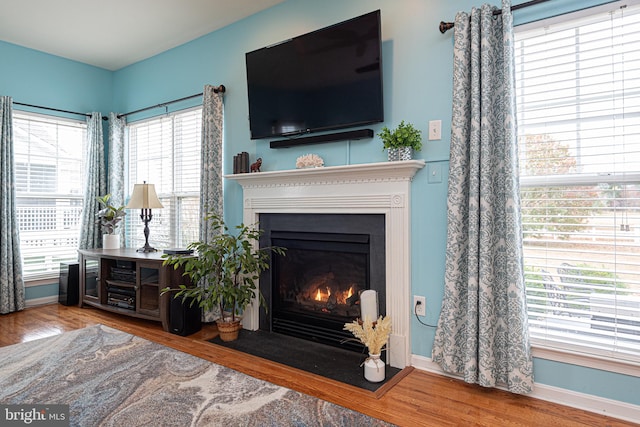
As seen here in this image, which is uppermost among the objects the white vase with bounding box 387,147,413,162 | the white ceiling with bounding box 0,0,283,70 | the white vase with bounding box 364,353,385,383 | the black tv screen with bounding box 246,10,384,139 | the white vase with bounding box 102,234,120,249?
the white ceiling with bounding box 0,0,283,70

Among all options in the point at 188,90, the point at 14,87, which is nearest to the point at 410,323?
the point at 188,90

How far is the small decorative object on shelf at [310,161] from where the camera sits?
2.88 meters

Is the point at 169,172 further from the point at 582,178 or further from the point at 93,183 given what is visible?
the point at 582,178

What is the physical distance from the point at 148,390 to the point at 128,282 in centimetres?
179

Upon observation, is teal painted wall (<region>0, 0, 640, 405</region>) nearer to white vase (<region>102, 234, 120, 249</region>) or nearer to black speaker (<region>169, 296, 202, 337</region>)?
black speaker (<region>169, 296, 202, 337</region>)

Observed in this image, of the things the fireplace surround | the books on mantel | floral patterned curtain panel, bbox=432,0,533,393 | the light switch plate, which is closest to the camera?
floral patterned curtain panel, bbox=432,0,533,393

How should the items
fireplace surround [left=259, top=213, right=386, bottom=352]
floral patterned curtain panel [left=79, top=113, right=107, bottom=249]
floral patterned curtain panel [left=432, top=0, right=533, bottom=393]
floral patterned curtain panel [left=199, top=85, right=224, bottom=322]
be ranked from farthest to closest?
floral patterned curtain panel [left=79, top=113, right=107, bottom=249], floral patterned curtain panel [left=199, top=85, right=224, bottom=322], fireplace surround [left=259, top=213, right=386, bottom=352], floral patterned curtain panel [left=432, top=0, right=533, bottom=393]

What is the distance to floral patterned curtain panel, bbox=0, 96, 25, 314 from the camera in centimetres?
387

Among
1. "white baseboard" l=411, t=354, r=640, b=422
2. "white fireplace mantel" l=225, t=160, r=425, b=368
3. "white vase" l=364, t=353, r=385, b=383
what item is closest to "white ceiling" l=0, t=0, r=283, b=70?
"white fireplace mantel" l=225, t=160, r=425, b=368

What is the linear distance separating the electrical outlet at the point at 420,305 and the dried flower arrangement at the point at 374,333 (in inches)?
8.6

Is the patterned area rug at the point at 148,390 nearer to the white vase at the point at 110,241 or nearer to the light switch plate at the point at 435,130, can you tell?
the white vase at the point at 110,241

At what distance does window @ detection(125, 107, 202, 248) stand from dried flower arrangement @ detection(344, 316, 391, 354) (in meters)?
2.20

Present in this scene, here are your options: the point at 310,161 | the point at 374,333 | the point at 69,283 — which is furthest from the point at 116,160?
the point at 374,333

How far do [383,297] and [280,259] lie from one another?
97cm
